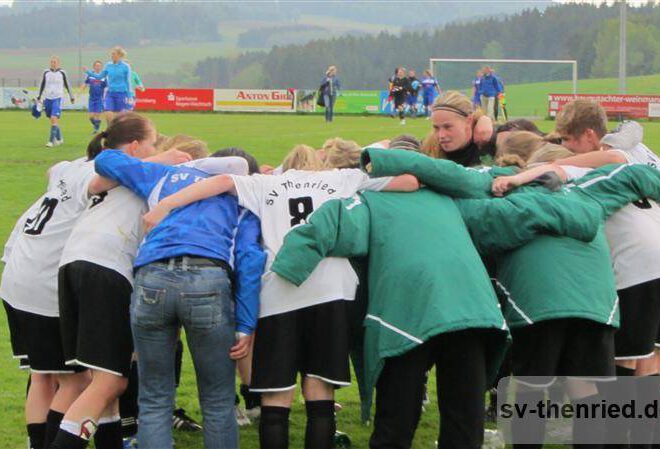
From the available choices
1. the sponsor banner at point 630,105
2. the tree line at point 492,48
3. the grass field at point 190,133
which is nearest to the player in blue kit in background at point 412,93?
the grass field at point 190,133

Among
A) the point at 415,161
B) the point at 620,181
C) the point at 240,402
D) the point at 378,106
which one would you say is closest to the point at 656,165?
the point at 620,181

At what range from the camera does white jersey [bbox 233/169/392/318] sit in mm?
4805

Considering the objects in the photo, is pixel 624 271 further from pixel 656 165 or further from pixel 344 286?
pixel 344 286

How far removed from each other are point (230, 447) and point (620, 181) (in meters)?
2.29

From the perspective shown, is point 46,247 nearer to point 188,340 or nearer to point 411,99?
point 188,340

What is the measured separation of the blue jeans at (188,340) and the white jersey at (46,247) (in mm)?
689

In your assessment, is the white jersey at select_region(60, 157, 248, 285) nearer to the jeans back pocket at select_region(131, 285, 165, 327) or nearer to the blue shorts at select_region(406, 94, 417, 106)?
the jeans back pocket at select_region(131, 285, 165, 327)

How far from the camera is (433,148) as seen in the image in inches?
241

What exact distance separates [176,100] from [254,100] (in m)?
3.24

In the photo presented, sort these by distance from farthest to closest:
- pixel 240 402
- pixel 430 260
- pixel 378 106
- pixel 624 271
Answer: pixel 378 106 → pixel 240 402 → pixel 624 271 → pixel 430 260

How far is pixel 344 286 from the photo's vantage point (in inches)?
191

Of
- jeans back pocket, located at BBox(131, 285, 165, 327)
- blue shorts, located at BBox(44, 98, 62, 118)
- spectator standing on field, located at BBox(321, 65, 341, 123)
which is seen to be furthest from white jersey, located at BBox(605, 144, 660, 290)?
spectator standing on field, located at BBox(321, 65, 341, 123)

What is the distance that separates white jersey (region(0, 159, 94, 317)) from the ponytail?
155mm

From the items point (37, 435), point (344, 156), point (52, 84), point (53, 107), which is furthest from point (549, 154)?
point (52, 84)
